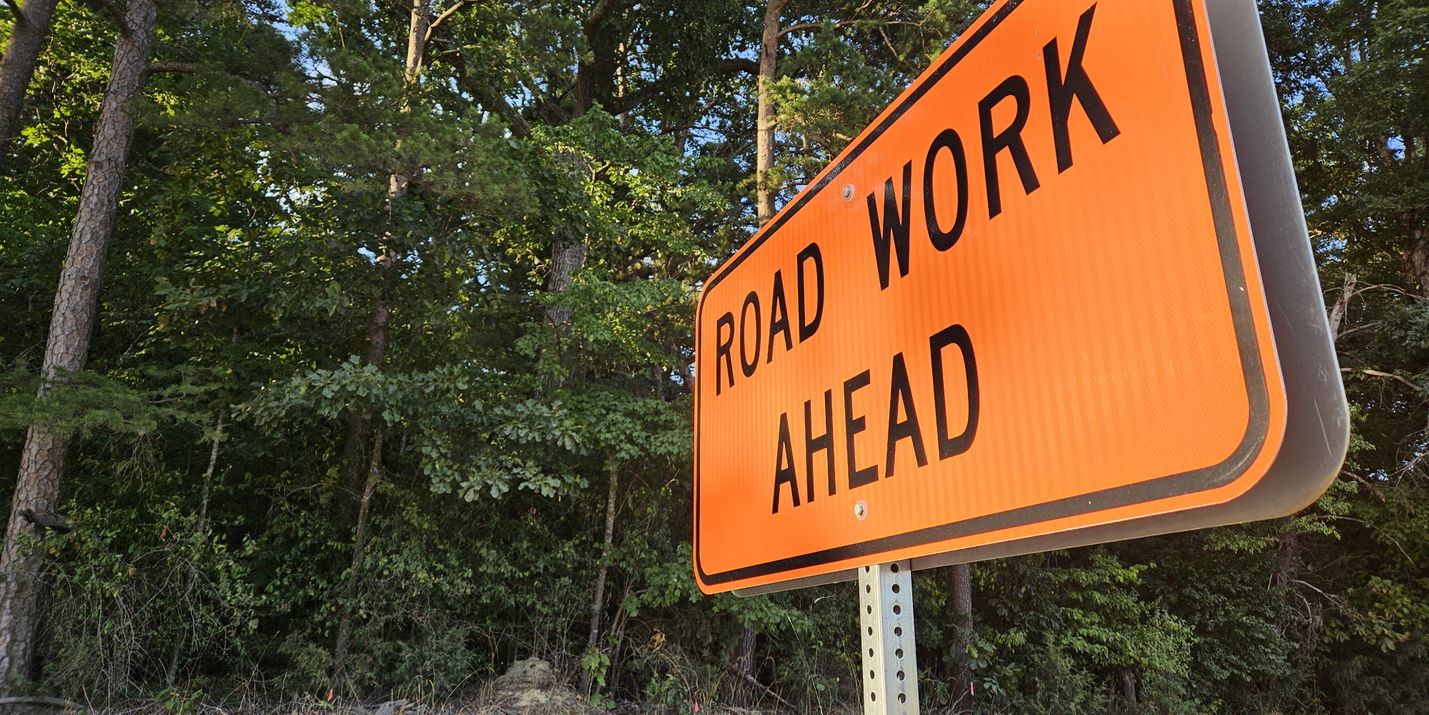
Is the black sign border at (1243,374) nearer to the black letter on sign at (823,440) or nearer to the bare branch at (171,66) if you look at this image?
the black letter on sign at (823,440)

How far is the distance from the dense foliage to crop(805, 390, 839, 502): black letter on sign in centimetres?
575

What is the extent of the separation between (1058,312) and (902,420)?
0.78 feet

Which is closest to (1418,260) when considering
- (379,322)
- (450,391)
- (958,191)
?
(450,391)

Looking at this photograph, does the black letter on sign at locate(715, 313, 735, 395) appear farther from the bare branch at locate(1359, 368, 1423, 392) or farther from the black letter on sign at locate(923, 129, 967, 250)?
the bare branch at locate(1359, 368, 1423, 392)

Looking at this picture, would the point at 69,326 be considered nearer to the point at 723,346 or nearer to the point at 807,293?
the point at 723,346

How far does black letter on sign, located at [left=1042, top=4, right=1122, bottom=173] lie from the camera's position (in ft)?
2.18

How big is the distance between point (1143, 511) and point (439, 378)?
6671 millimetres

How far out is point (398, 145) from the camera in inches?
251

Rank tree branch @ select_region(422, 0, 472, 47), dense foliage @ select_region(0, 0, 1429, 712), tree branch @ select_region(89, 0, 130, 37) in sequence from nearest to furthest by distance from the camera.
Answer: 1. dense foliage @ select_region(0, 0, 1429, 712)
2. tree branch @ select_region(89, 0, 130, 37)
3. tree branch @ select_region(422, 0, 472, 47)

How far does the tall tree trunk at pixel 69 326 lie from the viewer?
5715mm

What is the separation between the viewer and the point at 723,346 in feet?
4.62

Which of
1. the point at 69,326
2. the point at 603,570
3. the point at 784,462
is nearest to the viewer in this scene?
the point at 784,462

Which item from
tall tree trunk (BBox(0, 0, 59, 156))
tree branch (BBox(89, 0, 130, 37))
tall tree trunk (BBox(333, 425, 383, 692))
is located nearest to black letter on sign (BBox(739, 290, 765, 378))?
tall tree trunk (BBox(333, 425, 383, 692))

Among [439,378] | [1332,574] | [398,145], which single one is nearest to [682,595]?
[439,378]
